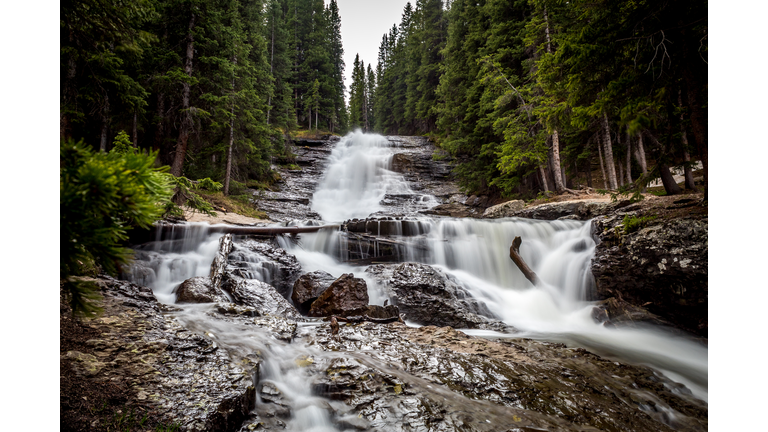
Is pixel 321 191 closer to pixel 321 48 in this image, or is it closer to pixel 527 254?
pixel 527 254

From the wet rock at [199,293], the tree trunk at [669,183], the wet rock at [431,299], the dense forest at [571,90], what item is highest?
the dense forest at [571,90]

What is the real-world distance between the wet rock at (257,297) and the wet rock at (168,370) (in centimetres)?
205

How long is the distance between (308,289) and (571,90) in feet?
21.6

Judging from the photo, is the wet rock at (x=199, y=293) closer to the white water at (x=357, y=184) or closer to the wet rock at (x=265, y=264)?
the wet rock at (x=265, y=264)

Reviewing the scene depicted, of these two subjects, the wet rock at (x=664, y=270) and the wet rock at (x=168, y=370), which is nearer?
the wet rock at (x=168, y=370)

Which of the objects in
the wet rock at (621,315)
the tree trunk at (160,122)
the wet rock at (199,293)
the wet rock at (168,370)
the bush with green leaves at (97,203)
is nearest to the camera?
the bush with green leaves at (97,203)

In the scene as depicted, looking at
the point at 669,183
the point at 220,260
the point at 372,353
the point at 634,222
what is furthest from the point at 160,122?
the point at 669,183

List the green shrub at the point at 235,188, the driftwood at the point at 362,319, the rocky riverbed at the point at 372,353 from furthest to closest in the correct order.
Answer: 1. the green shrub at the point at 235,188
2. the driftwood at the point at 362,319
3. the rocky riverbed at the point at 372,353

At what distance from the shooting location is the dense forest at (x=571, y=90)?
485 centimetres

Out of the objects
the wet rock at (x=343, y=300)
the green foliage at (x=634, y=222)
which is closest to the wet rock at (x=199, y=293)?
the wet rock at (x=343, y=300)

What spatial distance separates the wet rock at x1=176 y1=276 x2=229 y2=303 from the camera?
5.20 metres

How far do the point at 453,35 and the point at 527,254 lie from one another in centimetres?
2025

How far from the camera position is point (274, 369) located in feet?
11.1

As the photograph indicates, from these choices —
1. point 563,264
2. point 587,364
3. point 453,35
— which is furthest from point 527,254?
point 453,35
